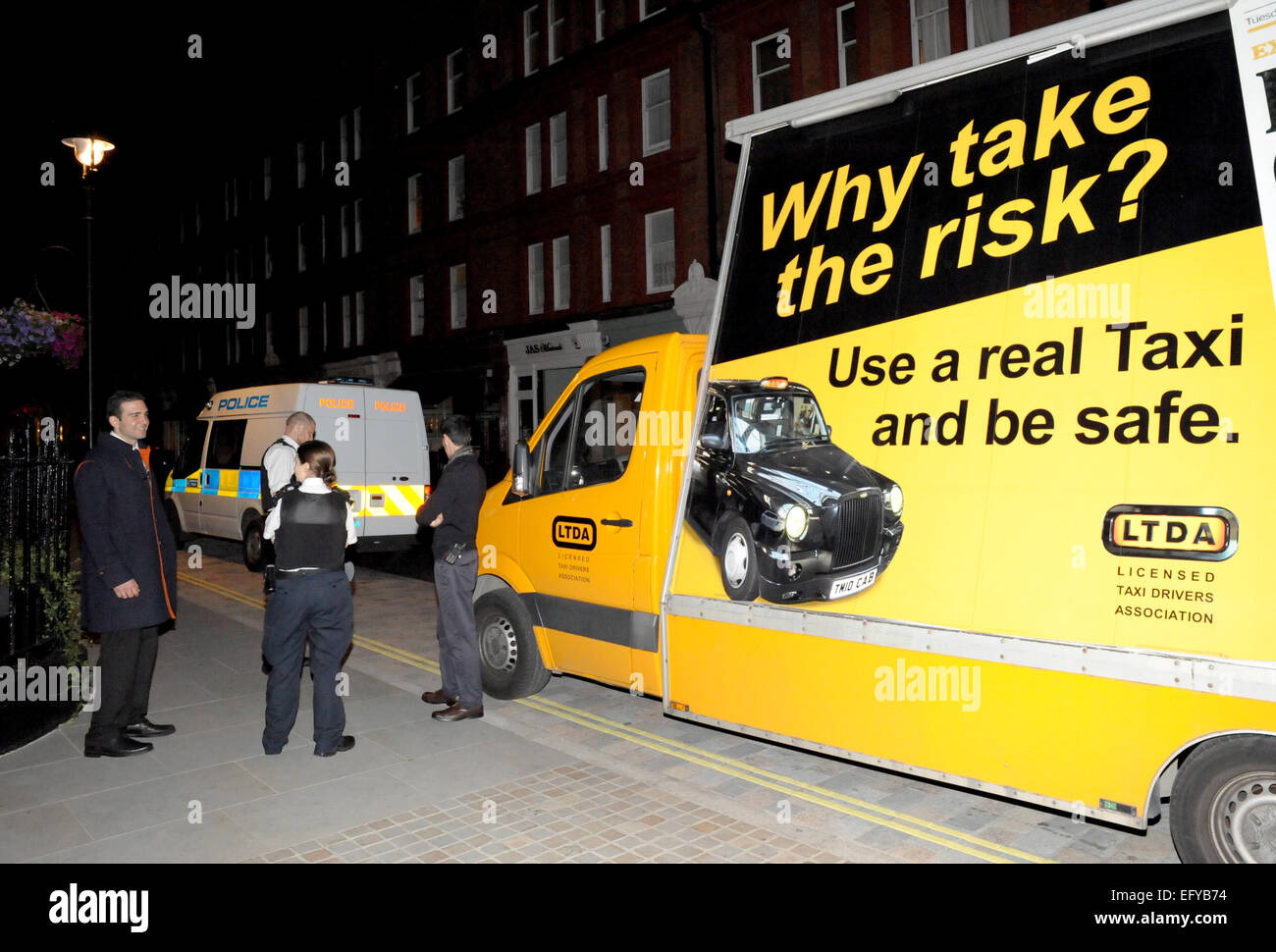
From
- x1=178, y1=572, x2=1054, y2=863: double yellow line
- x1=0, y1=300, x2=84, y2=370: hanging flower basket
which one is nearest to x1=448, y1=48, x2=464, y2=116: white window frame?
x1=0, y1=300, x2=84, y2=370: hanging flower basket

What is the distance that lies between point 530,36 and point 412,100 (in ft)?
21.4

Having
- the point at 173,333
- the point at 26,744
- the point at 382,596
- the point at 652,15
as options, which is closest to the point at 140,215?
the point at 173,333

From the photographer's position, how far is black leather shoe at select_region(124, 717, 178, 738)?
5.74m

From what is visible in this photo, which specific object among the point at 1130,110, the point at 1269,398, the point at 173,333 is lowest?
the point at 1269,398

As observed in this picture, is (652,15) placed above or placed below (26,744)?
above

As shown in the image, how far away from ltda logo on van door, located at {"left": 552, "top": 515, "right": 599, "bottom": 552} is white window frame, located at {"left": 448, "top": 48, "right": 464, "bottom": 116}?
25284 mm

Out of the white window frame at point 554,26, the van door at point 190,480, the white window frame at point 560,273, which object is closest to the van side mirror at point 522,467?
the van door at point 190,480

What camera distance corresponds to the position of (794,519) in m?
4.34
